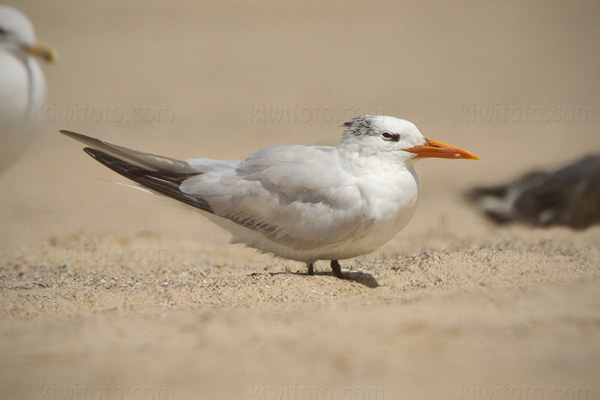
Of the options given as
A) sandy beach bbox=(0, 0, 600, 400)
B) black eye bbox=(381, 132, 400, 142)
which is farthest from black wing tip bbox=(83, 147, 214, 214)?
black eye bbox=(381, 132, 400, 142)

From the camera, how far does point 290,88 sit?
1469cm

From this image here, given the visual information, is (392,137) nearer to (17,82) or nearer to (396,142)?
(396,142)

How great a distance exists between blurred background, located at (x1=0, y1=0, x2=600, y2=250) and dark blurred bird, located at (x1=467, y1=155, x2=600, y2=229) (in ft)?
1.21

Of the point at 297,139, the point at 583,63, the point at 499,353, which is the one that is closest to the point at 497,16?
the point at 583,63

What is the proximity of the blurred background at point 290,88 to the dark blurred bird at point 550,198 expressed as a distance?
1.21 ft

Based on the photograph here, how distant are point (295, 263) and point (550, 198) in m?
3.39

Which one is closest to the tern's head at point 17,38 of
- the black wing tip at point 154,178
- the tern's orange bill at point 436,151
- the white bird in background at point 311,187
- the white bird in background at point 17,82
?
the white bird in background at point 17,82

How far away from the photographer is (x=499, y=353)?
3.46 meters

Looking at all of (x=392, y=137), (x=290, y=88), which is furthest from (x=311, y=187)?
(x=290, y=88)

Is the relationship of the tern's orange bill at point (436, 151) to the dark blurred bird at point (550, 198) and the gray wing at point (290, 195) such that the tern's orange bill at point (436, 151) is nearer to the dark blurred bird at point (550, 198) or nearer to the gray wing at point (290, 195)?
the gray wing at point (290, 195)

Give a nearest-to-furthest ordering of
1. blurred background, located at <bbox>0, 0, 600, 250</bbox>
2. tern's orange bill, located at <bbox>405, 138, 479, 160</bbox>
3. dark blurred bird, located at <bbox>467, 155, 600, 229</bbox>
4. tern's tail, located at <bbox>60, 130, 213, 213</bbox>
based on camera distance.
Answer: tern's orange bill, located at <bbox>405, 138, 479, 160</bbox> → tern's tail, located at <bbox>60, 130, 213, 213</bbox> → dark blurred bird, located at <bbox>467, 155, 600, 229</bbox> → blurred background, located at <bbox>0, 0, 600, 250</bbox>

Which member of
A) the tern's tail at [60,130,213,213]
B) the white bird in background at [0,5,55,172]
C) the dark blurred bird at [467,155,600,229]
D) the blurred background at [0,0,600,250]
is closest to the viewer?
the white bird in background at [0,5,55,172]

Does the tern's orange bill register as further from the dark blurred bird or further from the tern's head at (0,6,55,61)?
the dark blurred bird

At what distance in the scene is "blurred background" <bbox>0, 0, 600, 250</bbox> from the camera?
912cm
